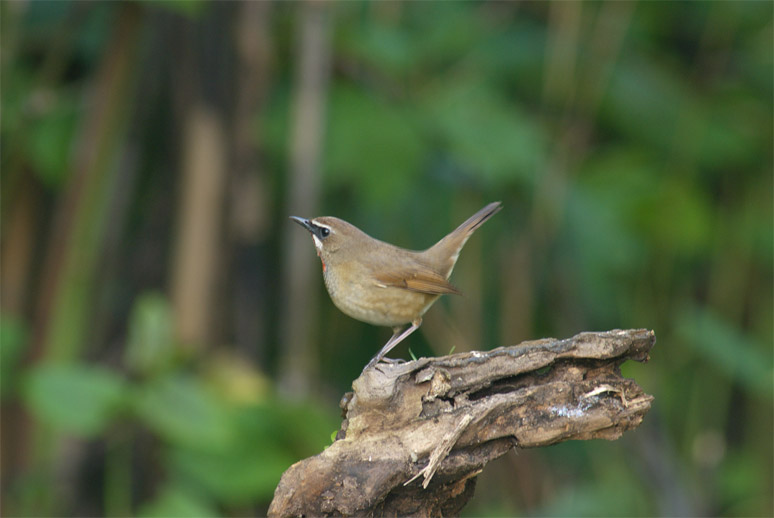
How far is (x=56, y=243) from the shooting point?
18.3 ft

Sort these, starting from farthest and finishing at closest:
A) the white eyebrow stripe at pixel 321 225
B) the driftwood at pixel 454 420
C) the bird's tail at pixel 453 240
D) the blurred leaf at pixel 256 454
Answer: the blurred leaf at pixel 256 454 < the bird's tail at pixel 453 240 < the white eyebrow stripe at pixel 321 225 < the driftwood at pixel 454 420

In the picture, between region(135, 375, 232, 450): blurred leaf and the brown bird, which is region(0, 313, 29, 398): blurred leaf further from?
the brown bird

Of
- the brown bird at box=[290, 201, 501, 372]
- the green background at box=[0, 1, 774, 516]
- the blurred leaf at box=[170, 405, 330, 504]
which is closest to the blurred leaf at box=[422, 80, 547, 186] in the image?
the green background at box=[0, 1, 774, 516]

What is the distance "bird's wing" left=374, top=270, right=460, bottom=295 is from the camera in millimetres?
4016

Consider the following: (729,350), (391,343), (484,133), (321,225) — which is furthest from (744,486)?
(321,225)

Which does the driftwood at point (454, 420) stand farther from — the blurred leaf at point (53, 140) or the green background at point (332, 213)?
the blurred leaf at point (53, 140)

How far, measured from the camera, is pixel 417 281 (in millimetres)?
4066

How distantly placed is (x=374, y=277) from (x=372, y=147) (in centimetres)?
183

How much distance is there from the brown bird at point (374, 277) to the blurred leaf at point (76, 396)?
146 cm

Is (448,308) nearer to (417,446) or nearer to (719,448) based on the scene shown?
(719,448)

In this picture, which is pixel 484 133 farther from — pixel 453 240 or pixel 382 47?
pixel 453 240

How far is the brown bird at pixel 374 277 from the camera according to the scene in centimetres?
399

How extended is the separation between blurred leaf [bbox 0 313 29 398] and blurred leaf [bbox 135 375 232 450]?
116 cm

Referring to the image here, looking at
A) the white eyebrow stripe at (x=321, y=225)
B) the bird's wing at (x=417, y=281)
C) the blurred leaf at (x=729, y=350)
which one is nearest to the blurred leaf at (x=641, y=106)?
the blurred leaf at (x=729, y=350)
